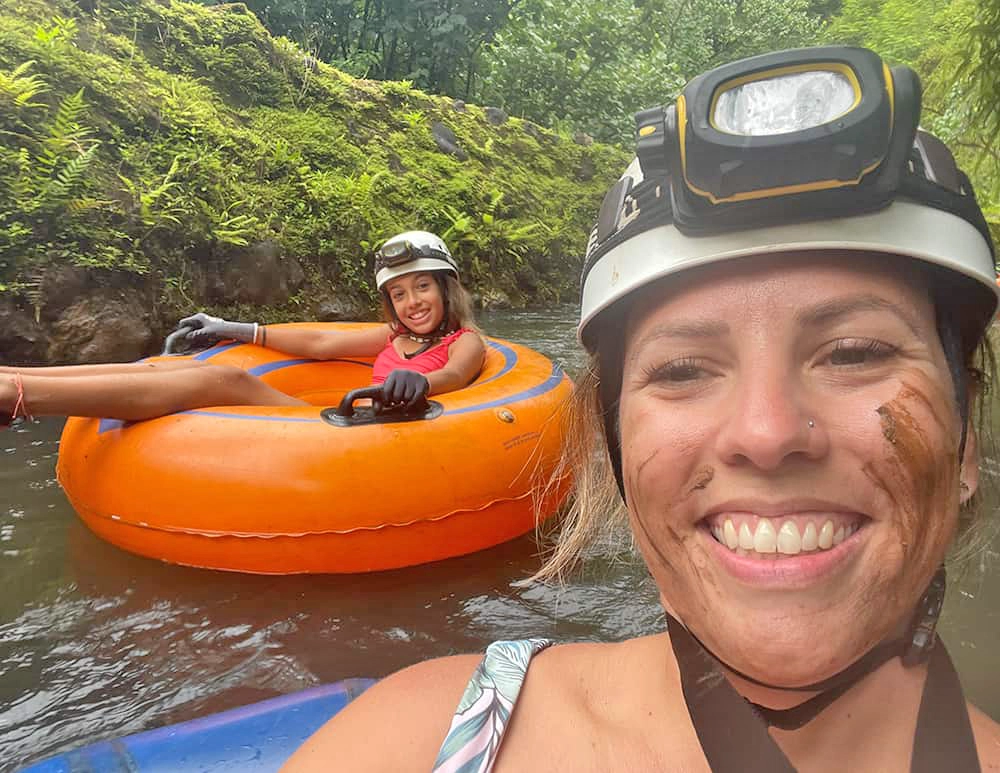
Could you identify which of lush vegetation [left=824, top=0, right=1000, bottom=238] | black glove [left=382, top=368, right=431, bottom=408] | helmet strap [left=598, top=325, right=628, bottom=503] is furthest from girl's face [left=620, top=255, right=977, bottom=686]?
black glove [left=382, top=368, right=431, bottom=408]

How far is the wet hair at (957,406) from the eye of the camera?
0.98 metres

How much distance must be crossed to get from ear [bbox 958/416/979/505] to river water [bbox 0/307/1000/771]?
1.89 meters

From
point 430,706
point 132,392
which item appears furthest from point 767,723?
point 132,392

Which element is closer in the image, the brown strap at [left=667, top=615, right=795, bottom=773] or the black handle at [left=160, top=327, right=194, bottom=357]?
the brown strap at [left=667, top=615, right=795, bottom=773]

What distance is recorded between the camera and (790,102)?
36.9 inches

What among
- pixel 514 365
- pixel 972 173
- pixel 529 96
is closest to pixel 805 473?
pixel 514 365

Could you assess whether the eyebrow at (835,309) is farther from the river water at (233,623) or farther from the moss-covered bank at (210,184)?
the moss-covered bank at (210,184)

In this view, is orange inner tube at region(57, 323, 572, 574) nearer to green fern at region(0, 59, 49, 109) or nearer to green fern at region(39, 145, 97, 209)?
green fern at region(39, 145, 97, 209)

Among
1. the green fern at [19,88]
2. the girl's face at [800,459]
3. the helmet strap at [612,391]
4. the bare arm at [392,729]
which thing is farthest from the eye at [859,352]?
the green fern at [19,88]

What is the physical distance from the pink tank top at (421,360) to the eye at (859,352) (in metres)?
3.48

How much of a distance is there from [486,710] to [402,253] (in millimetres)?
3603

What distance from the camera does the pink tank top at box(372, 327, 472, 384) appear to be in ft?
14.2

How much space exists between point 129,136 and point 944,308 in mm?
7646

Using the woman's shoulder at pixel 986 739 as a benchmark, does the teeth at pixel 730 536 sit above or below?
above
